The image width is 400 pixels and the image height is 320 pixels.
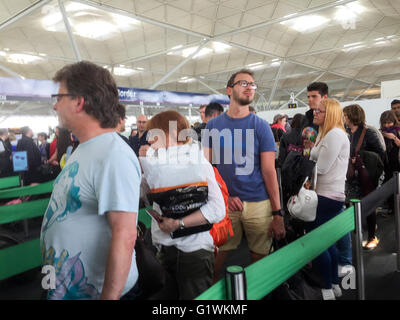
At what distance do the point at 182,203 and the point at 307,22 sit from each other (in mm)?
15024

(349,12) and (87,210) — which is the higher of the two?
(349,12)

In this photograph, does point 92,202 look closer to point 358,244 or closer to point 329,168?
point 358,244

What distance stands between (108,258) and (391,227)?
15.6 ft

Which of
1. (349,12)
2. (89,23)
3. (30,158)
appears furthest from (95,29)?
→ (349,12)

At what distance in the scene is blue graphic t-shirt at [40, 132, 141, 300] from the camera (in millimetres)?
1055

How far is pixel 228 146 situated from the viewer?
7.57 ft

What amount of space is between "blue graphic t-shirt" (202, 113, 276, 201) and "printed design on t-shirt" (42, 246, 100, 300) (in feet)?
4.42

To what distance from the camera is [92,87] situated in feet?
3.76

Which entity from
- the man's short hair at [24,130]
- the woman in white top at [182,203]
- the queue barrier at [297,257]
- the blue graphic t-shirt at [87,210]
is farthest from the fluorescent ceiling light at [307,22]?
the blue graphic t-shirt at [87,210]

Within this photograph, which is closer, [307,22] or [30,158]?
[30,158]

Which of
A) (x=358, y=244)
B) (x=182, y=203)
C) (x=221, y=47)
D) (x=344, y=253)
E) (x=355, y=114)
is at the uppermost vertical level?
(x=221, y=47)

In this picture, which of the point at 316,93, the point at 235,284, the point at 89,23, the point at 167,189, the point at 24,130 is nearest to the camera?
the point at 235,284

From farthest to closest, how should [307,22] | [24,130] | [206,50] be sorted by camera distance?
[206,50] → [307,22] → [24,130]

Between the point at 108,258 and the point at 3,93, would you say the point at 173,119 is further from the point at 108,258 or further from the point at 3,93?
the point at 3,93
